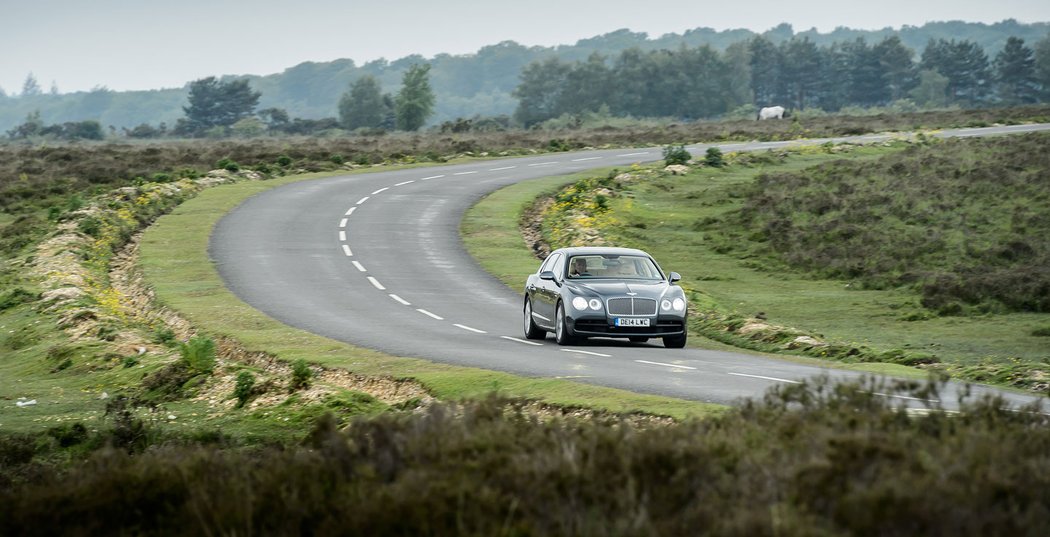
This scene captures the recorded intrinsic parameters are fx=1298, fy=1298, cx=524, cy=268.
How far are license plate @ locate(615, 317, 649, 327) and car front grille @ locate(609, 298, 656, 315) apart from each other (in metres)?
0.10

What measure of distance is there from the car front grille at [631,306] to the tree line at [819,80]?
151618 millimetres

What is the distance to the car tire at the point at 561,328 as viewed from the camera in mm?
22188

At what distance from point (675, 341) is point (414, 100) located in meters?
122

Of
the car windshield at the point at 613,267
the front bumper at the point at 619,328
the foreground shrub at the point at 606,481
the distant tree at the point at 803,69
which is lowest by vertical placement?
the front bumper at the point at 619,328

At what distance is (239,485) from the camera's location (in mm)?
8289

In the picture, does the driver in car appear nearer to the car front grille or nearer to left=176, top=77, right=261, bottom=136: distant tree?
the car front grille

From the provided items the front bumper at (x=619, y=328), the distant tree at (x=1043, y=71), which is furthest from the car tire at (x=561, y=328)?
the distant tree at (x=1043, y=71)

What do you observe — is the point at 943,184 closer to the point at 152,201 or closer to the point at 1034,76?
the point at 152,201

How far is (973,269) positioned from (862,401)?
85.1 ft

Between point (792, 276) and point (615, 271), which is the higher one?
point (615, 271)

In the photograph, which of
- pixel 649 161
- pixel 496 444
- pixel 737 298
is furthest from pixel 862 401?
pixel 649 161

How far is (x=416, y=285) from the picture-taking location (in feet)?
106

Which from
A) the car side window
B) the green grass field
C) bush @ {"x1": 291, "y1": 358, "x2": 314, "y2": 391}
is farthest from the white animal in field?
bush @ {"x1": 291, "y1": 358, "x2": 314, "y2": 391}

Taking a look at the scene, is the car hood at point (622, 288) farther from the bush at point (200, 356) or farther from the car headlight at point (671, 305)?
the bush at point (200, 356)
